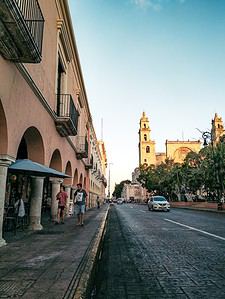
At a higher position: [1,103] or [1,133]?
[1,103]

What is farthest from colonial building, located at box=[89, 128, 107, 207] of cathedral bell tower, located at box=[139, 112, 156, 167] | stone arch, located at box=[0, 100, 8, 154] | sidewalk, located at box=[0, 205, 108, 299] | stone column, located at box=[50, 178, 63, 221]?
cathedral bell tower, located at box=[139, 112, 156, 167]

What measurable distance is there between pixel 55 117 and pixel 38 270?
8.40 m

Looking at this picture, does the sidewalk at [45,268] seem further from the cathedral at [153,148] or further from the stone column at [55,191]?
the cathedral at [153,148]

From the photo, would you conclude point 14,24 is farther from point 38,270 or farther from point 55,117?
point 55,117

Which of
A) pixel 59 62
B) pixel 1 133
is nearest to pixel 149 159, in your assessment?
pixel 59 62

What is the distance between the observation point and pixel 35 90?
9.34 m

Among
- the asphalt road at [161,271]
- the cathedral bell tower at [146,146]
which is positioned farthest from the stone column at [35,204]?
the cathedral bell tower at [146,146]

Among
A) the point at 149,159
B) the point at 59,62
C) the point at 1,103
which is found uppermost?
the point at 149,159

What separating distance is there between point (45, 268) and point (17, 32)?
4.50 m

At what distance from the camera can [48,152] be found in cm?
1166

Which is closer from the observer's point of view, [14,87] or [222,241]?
[14,87]

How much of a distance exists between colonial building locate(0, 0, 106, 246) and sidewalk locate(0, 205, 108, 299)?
1.04 meters

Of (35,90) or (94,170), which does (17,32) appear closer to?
(35,90)

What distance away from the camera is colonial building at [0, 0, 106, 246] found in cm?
667
